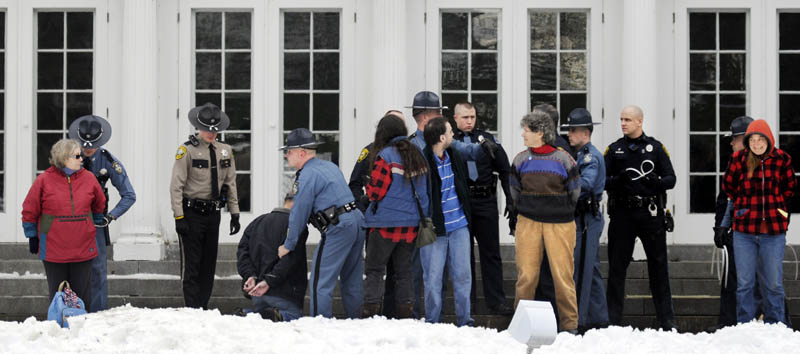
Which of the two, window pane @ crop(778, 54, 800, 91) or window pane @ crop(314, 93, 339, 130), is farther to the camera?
window pane @ crop(314, 93, 339, 130)

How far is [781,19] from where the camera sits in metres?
12.8

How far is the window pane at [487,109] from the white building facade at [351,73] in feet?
0.05

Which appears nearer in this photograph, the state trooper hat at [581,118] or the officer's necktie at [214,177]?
the state trooper hat at [581,118]

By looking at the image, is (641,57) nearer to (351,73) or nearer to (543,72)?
(543,72)

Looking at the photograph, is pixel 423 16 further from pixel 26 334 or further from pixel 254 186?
pixel 26 334

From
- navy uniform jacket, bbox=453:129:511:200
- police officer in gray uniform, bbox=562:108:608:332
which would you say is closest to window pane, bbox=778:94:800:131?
police officer in gray uniform, bbox=562:108:608:332

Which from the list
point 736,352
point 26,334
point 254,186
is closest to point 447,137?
point 736,352

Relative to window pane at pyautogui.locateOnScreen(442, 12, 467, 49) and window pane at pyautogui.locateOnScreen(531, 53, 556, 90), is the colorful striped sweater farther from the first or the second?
window pane at pyautogui.locateOnScreen(442, 12, 467, 49)

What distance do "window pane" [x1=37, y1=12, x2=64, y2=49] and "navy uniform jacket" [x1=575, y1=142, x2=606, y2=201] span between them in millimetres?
6279

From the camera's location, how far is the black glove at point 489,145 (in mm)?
9594

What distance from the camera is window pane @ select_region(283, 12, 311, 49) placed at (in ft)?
42.2

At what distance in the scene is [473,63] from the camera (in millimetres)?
12797

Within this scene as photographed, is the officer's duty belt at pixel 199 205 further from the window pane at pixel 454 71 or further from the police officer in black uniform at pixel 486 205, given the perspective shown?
the window pane at pixel 454 71

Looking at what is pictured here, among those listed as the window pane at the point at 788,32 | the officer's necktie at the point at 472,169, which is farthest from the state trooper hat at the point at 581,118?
the window pane at the point at 788,32
